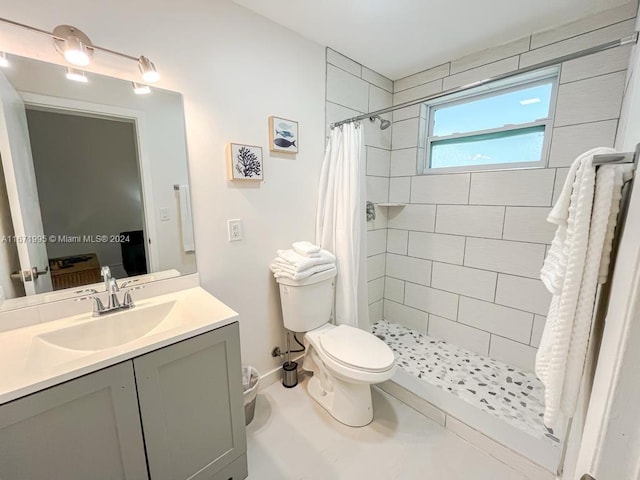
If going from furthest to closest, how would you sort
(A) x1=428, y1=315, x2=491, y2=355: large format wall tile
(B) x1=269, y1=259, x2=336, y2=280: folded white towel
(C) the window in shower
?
1. (A) x1=428, y1=315, x2=491, y2=355: large format wall tile
2. (C) the window in shower
3. (B) x1=269, y1=259, x2=336, y2=280: folded white towel

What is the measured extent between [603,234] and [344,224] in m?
1.41

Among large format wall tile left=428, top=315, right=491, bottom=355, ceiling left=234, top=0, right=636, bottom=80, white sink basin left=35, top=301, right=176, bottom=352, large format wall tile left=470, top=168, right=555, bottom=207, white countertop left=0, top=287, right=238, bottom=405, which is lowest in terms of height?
large format wall tile left=428, top=315, right=491, bottom=355

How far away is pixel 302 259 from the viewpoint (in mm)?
1741

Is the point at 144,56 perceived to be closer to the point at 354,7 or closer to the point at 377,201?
the point at 354,7

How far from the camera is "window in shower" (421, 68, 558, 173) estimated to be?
1.83 metres

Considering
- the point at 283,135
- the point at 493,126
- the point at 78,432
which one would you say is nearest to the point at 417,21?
the point at 493,126

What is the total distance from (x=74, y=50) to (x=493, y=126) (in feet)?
7.96

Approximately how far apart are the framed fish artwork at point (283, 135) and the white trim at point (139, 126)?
0.68 m

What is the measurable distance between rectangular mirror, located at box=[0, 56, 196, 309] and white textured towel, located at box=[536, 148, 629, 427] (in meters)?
1.53

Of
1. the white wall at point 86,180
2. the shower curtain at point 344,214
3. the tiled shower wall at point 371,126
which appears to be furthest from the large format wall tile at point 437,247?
the white wall at point 86,180

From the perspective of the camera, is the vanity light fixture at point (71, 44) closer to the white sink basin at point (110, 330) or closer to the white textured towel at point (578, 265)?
the white sink basin at point (110, 330)

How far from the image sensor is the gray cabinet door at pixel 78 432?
29.5 inches

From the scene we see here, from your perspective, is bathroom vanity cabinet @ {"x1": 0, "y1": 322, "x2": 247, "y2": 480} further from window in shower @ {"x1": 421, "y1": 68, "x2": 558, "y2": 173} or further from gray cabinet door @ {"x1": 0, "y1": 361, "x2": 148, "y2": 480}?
window in shower @ {"x1": 421, "y1": 68, "x2": 558, "y2": 173}

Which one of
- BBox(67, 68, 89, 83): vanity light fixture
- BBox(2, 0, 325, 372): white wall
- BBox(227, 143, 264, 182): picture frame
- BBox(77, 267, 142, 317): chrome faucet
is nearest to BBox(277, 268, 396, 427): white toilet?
BBox(2, 0, 325, 372): white wall
